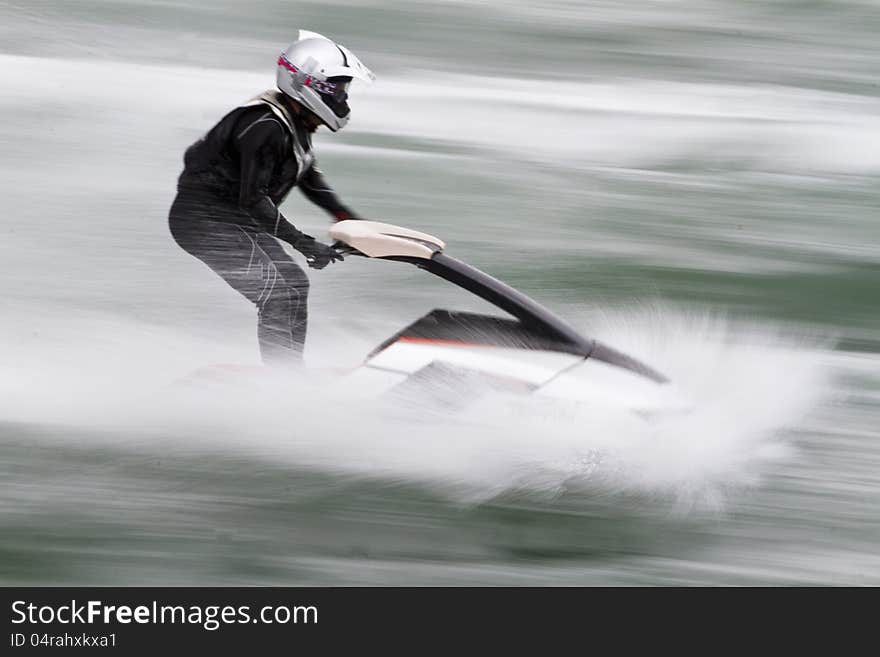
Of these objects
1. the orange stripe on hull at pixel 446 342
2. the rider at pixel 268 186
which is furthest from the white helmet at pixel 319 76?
the orange stripe on hull at pixel 446 342

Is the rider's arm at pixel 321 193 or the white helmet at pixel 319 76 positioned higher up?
the white helmet at pixel 319 76

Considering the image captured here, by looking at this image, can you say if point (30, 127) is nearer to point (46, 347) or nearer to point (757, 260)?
point (46, 347)

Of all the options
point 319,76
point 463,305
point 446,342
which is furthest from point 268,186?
point 463,305

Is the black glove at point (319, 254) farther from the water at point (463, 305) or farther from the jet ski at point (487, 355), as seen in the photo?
the water at point (463, 305)

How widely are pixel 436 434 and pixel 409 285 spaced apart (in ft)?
8.20

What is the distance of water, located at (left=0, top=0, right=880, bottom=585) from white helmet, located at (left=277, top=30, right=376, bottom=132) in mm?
1029

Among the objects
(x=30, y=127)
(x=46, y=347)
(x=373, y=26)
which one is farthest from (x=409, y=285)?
(x=373, y=26)

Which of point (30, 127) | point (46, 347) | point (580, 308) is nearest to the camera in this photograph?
point (46, 347)

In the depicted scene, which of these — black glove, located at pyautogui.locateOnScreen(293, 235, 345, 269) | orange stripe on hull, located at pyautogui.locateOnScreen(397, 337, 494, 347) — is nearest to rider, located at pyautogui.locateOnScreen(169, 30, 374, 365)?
black glove, located at pyautogui.locateOnScreen(293, 235, 345, 269)

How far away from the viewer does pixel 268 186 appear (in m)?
4.86

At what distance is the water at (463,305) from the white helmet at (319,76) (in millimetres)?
1029

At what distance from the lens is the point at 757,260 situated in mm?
8195

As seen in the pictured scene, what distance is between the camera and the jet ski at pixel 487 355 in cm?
466

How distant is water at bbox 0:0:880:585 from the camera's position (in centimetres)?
459
